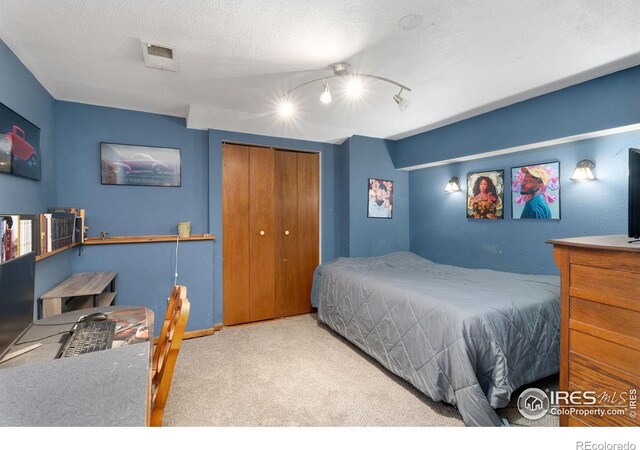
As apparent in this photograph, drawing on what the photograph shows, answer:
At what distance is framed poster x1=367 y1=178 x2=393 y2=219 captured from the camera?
12.7 ft

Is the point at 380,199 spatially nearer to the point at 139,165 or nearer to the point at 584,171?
the point at 584,171

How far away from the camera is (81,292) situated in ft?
6.67

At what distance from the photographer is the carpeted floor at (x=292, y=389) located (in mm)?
1818

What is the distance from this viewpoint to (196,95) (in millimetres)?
2594

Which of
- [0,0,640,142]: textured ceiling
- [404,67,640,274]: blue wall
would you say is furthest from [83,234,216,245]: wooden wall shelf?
[404,67,640,274]: blue wall

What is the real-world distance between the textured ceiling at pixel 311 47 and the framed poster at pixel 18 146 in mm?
475

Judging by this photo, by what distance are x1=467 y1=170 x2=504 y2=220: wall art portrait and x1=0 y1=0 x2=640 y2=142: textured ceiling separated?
773 millimetres

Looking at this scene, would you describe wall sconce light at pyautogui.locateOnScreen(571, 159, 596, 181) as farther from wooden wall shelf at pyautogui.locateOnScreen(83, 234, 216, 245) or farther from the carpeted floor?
wooden wall shelf at pyautogui.locateOnScreen(83, 234, 216, 245)

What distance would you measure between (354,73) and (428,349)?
6.88ft

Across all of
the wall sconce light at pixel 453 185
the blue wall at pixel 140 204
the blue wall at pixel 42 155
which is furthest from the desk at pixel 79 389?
the wall sconce light at pixel 453 185

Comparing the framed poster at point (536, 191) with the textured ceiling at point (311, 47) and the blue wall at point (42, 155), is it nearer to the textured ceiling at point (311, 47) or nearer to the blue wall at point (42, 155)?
the textured ceiling at point (311, 47)

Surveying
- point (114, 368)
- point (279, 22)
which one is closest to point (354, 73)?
point (279, 22)
